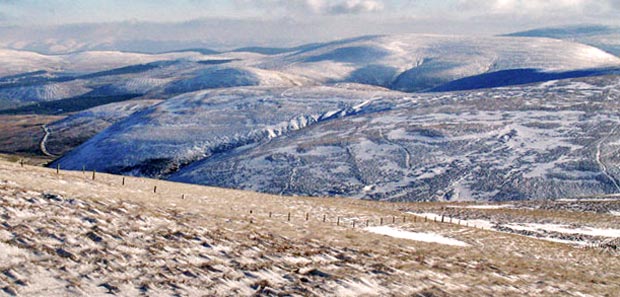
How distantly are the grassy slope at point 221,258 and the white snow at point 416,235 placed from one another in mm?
2144

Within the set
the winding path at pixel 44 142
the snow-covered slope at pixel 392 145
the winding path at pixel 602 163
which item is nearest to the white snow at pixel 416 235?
the snow-covered slope at pixel 392 145

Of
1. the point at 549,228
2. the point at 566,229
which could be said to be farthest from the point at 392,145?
the point at 566,229

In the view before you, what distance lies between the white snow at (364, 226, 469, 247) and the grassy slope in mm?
2144

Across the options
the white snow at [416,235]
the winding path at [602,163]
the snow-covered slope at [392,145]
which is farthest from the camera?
the snow-covered slope at [392,145]

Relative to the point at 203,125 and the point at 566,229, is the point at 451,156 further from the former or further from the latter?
the point at 203,125

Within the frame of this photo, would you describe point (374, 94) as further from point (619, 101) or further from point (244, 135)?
point (619, 101)

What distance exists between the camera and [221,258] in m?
18.7

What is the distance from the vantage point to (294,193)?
236 feet

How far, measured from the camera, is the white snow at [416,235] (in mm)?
29688

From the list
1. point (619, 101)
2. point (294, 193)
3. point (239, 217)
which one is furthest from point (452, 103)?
point (239, 217)

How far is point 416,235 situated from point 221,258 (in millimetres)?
15287

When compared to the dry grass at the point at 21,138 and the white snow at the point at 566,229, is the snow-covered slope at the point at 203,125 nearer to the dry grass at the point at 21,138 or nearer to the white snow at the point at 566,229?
the dry grass at the point at 21,138

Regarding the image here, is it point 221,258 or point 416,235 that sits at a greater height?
point 221,258

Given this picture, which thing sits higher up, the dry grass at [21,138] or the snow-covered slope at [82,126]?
the snow-covered slope at [82,126]
